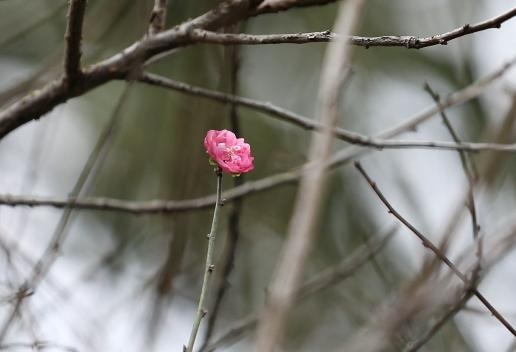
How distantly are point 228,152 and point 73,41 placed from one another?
1.52ft

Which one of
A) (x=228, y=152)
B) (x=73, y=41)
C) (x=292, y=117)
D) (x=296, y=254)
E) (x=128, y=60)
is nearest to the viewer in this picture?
(x=296, y=254)

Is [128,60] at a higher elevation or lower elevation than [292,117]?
higher

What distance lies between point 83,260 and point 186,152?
10.9 feet

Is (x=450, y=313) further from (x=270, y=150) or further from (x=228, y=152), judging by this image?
(x=270, y=150)

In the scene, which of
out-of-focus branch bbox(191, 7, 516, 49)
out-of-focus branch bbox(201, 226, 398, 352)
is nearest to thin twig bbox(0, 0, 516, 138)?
out-of-focus branch bbox(191, 7, 516, 49)

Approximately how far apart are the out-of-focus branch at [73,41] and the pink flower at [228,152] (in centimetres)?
40

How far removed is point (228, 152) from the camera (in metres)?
1.18

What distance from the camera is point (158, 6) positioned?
5.28 feet

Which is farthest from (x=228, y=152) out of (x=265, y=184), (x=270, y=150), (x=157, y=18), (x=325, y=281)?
(x=270, y=150)

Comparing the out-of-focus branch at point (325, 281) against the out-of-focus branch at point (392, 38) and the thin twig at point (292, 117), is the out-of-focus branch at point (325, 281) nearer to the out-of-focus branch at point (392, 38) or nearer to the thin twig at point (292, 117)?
the thin twig at point (292, 117)

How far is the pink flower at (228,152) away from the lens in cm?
117

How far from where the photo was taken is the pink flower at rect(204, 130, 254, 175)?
117 centimetres

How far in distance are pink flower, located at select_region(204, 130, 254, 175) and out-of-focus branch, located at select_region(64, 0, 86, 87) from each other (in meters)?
0.40

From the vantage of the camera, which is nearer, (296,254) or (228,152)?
(296,254)
